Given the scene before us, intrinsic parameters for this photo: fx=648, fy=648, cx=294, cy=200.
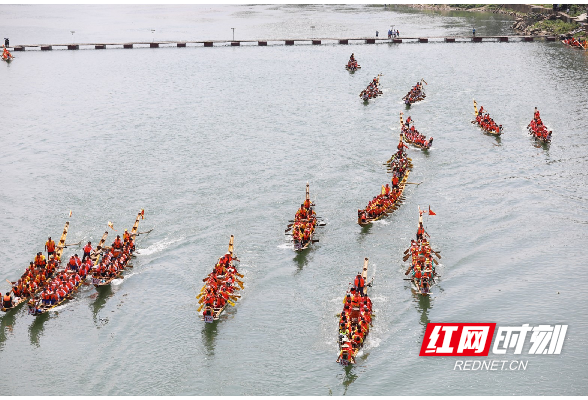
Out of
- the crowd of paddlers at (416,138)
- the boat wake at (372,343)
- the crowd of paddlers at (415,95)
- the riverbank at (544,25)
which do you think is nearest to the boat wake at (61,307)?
the boat wake at (372,343)

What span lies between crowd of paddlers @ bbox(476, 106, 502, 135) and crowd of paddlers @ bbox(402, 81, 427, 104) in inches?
477

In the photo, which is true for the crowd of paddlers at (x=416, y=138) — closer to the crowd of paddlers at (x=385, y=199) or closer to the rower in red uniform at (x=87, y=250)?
the crowd of paddlers at (x=385, y=199)

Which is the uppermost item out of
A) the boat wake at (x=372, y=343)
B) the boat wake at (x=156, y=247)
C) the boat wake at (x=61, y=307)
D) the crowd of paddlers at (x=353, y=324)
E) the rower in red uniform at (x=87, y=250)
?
the crowd of paddlers at (x=353, y=324)

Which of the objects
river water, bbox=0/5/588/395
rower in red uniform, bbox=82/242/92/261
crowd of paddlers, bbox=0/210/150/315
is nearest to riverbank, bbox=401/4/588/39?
river water, bbox=0/5/588/395

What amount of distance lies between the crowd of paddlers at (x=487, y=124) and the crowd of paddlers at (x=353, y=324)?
134ft

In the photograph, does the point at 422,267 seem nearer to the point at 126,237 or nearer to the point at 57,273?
the point at 126,237

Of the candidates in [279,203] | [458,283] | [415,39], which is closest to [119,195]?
[279,203]

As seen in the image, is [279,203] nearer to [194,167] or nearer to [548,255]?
[194,167]

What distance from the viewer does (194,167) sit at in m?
67.0

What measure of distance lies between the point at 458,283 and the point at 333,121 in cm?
4171

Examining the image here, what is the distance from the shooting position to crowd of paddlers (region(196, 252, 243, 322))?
40.1 metres

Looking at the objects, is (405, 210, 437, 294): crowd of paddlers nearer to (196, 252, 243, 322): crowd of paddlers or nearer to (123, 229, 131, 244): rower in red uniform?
(196, 252, 243, 322): crowd of paddlers

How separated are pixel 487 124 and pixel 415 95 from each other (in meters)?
16.7

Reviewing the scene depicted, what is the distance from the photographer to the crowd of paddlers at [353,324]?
3506 centimetres
